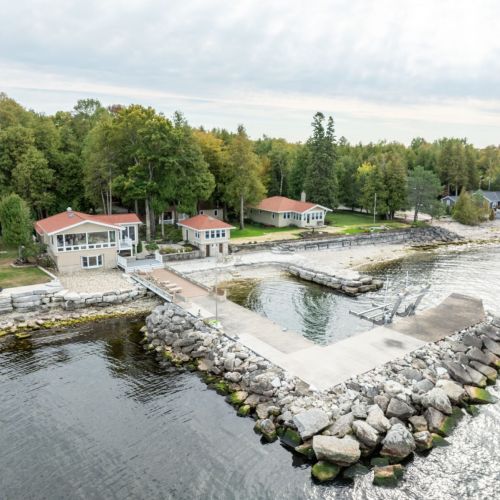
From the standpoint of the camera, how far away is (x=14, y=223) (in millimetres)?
29953

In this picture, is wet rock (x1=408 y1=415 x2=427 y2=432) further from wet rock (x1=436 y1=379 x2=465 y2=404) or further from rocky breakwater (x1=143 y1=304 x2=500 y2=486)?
wet rock (x1=436 y1=379 x2=465 y2=404)

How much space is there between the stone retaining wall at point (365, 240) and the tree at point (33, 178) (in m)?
17.2

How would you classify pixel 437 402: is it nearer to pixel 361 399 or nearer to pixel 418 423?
pixel 418 423

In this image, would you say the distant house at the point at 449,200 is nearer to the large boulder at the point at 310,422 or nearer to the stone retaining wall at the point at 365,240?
the stone retaining wall at the point at 365,240

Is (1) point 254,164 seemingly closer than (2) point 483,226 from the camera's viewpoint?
Yes

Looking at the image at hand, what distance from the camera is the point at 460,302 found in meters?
25.3

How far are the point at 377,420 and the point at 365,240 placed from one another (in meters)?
32.6

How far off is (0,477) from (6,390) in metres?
4.89

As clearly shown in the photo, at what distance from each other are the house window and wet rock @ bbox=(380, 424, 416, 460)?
77.0ft

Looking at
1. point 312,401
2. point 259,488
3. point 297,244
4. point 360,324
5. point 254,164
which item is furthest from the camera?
point 254,164

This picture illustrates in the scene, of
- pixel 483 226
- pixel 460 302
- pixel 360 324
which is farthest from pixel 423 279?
pixel 483 226

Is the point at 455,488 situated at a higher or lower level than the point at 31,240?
lower

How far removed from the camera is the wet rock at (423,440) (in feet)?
45.5

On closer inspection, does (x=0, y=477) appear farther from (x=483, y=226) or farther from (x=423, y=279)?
(x=483, y=226)
